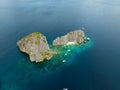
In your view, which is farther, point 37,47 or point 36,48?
point 37,47

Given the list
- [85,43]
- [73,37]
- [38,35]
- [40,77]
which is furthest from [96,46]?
[40,77]

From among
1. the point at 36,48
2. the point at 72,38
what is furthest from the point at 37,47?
the point at 72,38

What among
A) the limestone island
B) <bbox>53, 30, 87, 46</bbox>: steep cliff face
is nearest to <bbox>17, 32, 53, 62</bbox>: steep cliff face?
the limestone island

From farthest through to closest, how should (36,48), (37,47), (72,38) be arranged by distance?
(72,38) → (37,47) → (36,48)

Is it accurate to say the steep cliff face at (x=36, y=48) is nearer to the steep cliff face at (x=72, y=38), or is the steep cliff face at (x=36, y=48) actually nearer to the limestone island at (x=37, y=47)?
the limestone island at (x=37, y=47)

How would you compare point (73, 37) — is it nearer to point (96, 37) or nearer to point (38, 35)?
point (96, 37)

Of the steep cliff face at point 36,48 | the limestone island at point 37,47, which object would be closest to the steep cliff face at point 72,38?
the limestone island at point 37,47

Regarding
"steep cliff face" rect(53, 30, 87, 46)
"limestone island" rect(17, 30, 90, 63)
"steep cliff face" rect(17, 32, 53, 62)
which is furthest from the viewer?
"steep cliff face" rect(53, 30, 87, 46)

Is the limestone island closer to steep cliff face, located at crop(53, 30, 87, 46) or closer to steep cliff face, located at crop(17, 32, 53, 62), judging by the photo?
steep cliff face, located at crop(17, 32, 53, 62)

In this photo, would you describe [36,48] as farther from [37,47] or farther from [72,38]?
[72,38]

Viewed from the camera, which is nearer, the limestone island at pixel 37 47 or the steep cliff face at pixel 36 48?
the steep cliff face at pixel 36 48
